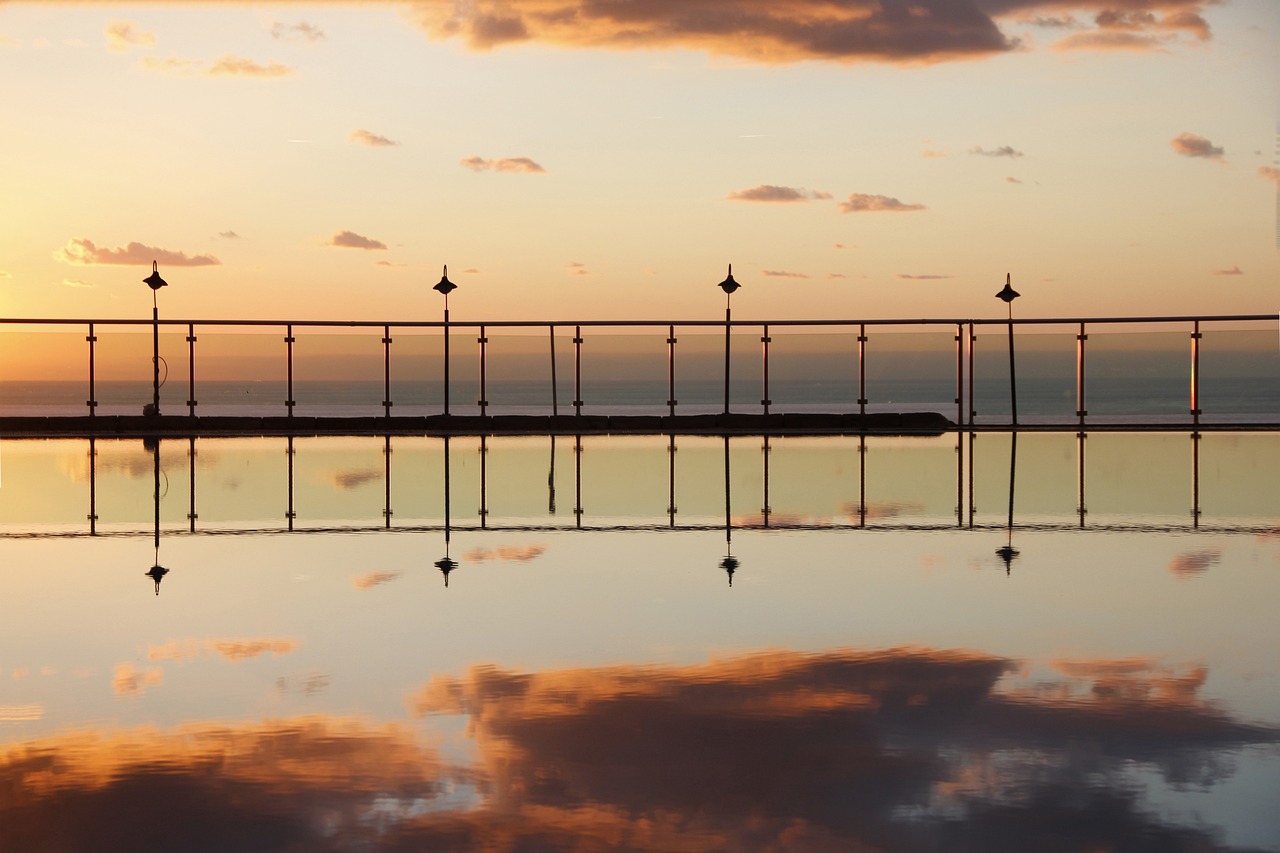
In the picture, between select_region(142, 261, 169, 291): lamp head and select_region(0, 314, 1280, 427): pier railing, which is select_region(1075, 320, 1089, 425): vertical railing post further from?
select_region(142, 261, 169, 291): lamp head

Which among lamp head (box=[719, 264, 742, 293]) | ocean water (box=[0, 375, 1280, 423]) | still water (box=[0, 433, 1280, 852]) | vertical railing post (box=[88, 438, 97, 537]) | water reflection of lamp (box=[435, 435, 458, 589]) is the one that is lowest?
still water (box=[0, 433, 1280, 852])

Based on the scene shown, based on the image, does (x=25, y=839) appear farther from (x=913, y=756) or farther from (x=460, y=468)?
(x=460, y=468)

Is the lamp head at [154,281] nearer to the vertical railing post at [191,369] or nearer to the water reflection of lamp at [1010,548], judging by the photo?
the vertical railing post at [191,369]

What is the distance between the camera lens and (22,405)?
107ft

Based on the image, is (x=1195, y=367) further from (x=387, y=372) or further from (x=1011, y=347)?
(x=387, y=372)

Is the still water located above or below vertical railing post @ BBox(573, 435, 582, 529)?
below

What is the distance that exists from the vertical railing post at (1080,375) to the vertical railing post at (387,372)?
9.28m

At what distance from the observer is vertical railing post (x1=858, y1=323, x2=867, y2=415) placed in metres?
20.1

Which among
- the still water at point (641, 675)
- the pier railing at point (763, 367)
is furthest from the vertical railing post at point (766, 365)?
the still water at point (641, 675)

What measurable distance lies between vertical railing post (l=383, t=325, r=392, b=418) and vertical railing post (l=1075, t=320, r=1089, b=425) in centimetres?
928

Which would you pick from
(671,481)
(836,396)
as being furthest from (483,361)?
(671,481)

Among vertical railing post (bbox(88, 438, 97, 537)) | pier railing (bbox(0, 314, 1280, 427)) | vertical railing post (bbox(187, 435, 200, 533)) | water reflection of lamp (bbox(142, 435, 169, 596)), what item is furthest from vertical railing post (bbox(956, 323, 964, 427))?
vertical railing post (bbox(88, 438, 97, 537))

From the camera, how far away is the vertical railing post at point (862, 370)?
20.1m

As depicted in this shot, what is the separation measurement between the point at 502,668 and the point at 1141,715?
2003 mm
